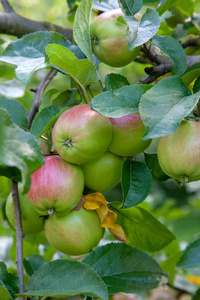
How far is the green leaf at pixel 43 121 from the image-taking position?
680 mm

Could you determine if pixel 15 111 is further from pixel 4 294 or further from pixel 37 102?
pixel 4 294

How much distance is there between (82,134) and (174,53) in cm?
26

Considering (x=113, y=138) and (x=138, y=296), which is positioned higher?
(x=113, y=138)

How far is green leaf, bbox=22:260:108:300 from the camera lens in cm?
60

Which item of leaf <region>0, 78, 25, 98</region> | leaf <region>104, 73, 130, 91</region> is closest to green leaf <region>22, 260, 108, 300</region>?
leaf <region>104, 73, 130, 91</region>

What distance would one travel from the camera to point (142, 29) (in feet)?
2.06

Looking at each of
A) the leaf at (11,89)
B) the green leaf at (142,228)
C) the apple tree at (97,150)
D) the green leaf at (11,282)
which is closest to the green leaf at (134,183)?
the apple tree at (97,150)

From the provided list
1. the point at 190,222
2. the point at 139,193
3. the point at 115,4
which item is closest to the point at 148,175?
the point at 139,193

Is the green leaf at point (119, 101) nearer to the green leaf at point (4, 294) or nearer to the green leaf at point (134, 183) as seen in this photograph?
the green leaf at point (134, 183)

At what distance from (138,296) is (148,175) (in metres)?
0.96

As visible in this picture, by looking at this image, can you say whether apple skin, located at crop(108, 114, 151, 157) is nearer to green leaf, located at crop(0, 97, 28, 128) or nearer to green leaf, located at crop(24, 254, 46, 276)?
green leaf, located at crop(0, 97, 28, 128)

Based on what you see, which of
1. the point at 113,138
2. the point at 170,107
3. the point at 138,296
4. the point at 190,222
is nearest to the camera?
the point at 170,107

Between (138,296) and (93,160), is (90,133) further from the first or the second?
(138,296)

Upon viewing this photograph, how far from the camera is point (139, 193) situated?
2.25ft
